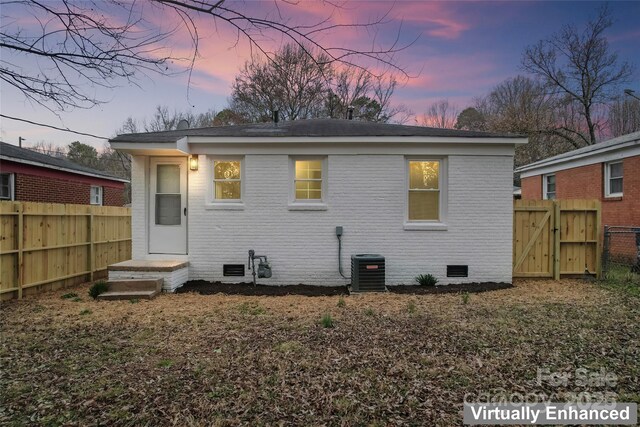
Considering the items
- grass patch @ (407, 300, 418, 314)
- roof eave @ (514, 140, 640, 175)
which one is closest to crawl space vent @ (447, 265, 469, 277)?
grass patch @ (407, 300, 418, 314)

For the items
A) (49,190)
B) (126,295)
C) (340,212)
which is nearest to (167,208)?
(126,295)

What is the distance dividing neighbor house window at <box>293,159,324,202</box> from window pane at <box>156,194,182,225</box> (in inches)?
Answer: 109

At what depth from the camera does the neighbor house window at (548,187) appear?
15.5 meters

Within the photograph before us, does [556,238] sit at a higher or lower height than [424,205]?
lower

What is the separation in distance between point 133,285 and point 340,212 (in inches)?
178

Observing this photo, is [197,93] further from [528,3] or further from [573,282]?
[573,282]

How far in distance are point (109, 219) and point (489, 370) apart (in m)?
9.57

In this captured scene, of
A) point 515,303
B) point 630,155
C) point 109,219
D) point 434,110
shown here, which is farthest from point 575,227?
point 434,110

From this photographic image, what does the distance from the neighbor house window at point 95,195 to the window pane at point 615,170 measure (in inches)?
874

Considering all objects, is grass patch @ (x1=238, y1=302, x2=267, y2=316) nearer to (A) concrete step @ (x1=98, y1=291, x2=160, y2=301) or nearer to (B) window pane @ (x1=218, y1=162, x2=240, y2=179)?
(A) concrete step @ (x1=98, y1=291, x2=160, y2=301)

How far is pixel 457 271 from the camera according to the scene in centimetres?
790

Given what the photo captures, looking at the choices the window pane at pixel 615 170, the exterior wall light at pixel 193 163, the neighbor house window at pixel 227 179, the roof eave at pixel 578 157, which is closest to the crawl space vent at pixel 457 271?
the neighbor house window at pixel 227 179

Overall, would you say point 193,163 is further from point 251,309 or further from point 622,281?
point 622,281

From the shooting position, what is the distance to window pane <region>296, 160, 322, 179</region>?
805 centimetres
